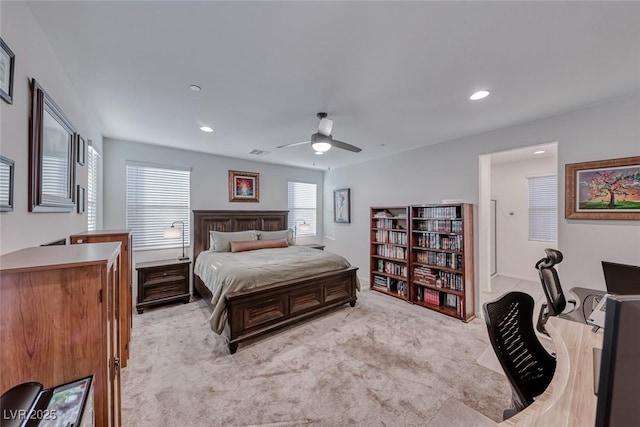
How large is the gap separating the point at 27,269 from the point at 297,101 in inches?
87.1

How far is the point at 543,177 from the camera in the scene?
4648mm

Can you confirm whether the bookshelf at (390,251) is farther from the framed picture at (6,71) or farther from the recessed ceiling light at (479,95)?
the framed picture at (6,71)

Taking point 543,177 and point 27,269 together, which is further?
point 543,177

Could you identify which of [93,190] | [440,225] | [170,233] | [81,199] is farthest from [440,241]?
[93,190]

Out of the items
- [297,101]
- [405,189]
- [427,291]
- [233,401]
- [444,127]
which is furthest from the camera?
[405,189]

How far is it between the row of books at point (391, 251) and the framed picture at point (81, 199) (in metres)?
4.29

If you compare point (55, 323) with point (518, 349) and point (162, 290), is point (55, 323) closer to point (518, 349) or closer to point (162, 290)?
point (518, 349)

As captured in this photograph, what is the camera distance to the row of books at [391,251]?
431cm

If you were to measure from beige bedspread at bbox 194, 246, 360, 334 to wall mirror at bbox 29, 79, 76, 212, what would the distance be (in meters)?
1.51

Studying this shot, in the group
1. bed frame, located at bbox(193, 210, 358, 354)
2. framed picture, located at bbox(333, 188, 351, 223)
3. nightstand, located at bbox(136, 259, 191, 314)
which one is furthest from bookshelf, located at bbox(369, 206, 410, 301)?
nightstand, located at bbox(136, 259, 191, 314)

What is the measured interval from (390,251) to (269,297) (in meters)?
2.54

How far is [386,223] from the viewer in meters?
4.63

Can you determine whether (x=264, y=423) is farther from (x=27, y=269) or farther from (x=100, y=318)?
(x=27, y=269)

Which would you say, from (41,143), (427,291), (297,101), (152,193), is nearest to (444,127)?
(297,101)
